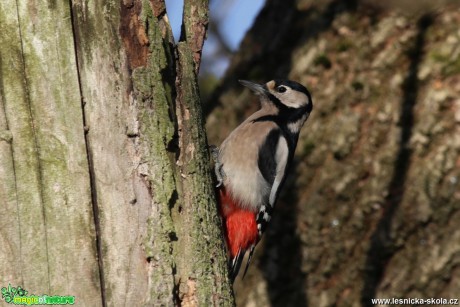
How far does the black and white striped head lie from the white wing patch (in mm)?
254

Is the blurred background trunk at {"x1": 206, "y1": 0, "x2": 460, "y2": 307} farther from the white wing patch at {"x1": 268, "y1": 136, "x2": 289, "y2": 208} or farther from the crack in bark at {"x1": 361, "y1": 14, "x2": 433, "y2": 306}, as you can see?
the white wing patch at {"x1": 268, "y1": 136, "x2": 289, "y2": 208}

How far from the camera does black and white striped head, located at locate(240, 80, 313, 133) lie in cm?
493

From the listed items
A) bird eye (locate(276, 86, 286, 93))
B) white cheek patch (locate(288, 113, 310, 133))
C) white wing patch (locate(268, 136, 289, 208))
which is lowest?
white wing patch (locate(268, 136, 289, 208))

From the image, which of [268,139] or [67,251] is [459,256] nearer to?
[268,139]

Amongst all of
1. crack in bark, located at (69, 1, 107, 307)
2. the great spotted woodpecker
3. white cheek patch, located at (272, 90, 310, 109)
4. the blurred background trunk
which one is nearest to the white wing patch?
the great spotted woodpecker

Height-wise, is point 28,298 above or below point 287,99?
below

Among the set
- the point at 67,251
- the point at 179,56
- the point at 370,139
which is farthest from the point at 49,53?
the point at 370,139

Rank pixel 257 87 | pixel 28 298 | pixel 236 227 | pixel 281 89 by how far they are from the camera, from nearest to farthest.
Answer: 1. pixel 28 298
2. pixel 236 227
3. pixel 281 89
4. pixel 257 87

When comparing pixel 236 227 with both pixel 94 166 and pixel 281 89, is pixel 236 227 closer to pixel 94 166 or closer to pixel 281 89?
pixel 281 89

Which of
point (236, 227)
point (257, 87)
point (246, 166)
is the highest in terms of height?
point (257, 87)

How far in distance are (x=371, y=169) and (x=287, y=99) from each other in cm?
77

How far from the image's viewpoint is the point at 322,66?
16.9 ft

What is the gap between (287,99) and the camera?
16.6 feet

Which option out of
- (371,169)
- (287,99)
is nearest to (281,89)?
(287,99)
